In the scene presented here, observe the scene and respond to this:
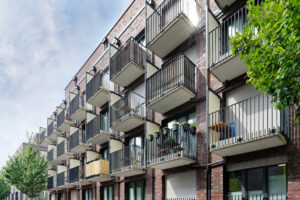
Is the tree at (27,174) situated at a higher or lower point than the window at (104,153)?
lower

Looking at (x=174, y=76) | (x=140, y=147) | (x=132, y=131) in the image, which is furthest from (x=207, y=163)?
(x=132, y=131)

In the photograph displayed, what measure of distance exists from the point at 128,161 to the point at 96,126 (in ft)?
14.9

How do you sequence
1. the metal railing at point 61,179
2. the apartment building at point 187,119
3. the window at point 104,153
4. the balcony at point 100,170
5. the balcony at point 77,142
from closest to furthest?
the apartment building at point 187,119 < the balcony at point 100,170 < the window at point 104,153 < the balcony at point 77,142 < the metal railing at point 61,179

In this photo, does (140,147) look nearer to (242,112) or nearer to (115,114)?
(115,114)

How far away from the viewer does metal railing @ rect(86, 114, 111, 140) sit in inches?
670

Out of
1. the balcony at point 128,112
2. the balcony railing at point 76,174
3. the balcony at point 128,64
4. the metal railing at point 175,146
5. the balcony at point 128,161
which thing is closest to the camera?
the metal railing at point 175,146

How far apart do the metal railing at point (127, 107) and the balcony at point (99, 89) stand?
7.52 feet

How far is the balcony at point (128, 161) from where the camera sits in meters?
12.5

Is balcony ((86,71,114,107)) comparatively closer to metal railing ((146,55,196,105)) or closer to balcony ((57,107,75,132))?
metal railing ((146,55,196,105))

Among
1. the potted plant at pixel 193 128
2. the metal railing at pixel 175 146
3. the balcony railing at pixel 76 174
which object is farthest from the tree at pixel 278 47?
the balcony railing at pixel 76 174

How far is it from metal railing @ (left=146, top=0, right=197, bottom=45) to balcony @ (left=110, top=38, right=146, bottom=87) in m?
1.47

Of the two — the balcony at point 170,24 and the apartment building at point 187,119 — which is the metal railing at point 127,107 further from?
the balcony at point 170,24

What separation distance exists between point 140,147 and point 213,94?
18.0ft

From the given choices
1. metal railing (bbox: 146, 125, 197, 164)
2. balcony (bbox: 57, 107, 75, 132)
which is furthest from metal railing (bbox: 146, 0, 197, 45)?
balcony (bbox: 57, 107, 75, 132)
